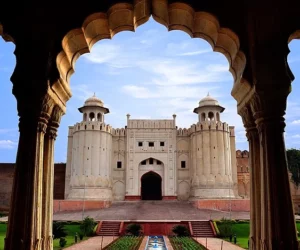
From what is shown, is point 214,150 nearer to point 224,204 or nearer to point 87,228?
point 224,204

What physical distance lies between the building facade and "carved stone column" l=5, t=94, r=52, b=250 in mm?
28804

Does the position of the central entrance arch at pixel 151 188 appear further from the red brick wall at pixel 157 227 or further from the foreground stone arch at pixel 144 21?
the foreground stone arch at pixel 144 21

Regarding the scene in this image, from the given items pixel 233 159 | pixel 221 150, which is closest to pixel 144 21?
pixel 221 150

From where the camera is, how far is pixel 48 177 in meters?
4.62

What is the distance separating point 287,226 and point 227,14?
2694mm

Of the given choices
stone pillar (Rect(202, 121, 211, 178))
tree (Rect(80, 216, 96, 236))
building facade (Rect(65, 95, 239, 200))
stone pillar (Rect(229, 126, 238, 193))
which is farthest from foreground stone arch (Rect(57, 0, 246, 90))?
stone pillar (Rect(229, 126, 238, 193))

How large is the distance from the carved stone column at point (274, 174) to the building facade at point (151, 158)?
2924 centimetres

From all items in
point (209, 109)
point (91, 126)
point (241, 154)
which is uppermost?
point (209, 109)

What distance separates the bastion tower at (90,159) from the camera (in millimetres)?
32750

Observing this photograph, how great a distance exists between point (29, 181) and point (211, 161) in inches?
1193

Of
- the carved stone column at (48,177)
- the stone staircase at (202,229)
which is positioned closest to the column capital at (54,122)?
the carved stone column at (48,177)

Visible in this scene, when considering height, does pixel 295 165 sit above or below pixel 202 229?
above

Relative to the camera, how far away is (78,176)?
3303cm

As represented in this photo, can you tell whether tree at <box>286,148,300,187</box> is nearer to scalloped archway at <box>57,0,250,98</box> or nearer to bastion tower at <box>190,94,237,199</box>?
bastion tower at <box>190,94,237,199</box>
